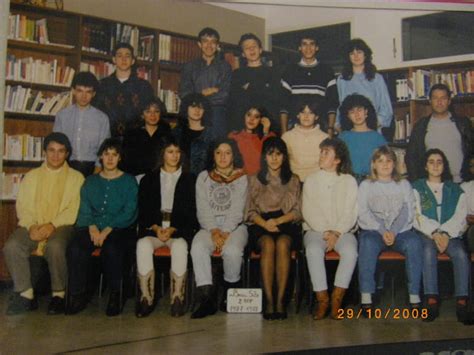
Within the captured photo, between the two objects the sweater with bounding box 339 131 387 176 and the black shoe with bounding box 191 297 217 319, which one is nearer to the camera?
the black shoe with bounding box 191 297 217 319

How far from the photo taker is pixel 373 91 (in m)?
3.23

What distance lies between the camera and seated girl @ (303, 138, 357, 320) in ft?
9.91

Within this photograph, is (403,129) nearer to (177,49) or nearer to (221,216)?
(221,216)

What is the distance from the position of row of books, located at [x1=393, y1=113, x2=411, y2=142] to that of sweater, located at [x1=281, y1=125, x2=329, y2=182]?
386 millimetres

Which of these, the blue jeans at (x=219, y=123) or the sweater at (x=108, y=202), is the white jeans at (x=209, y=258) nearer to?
the sweater at (x=108, y=202)

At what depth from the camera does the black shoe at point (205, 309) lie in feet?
9.79

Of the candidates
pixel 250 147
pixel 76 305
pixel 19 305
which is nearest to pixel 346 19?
pixel 250 147

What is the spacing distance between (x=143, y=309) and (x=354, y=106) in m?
1.62

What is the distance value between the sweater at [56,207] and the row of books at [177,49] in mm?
833

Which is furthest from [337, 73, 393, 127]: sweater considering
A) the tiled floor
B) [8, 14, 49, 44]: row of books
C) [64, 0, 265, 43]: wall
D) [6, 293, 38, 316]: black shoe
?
[6, 293, 38, 316]: black shoe

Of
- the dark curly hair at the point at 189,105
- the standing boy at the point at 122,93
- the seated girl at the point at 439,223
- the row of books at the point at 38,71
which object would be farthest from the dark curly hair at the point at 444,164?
the row of books at the point at 38,71

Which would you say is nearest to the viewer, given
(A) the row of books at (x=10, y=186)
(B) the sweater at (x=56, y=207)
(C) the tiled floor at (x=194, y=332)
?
(C) the tiled floor at (x=194, y=332)

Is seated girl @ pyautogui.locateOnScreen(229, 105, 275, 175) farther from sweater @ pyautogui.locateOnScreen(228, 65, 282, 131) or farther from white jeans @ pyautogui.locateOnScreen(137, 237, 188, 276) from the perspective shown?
white jeans @ pyautogui.locateOnScreen(137, 237, 188, 276)
